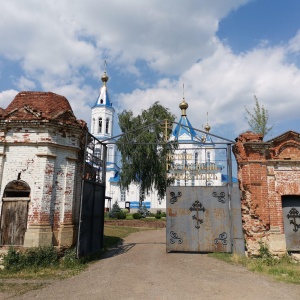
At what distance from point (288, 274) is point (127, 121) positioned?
2336 cm

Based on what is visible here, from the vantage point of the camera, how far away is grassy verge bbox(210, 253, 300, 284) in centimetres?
747

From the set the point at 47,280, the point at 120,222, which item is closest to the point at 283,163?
the point at 47,280

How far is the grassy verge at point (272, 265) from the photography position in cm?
747

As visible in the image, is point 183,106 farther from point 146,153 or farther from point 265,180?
point 265,180

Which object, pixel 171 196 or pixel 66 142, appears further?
pixel 171 196

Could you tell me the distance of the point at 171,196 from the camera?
11.2m

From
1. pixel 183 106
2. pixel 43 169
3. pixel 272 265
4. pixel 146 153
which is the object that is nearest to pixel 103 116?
pixel 183 106

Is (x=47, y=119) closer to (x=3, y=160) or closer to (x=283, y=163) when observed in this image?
(x=3, y=160)

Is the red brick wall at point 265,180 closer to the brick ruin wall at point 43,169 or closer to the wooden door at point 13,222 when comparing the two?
the brick ruin wall at point 43,169

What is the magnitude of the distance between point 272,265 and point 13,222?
7686 millimetres

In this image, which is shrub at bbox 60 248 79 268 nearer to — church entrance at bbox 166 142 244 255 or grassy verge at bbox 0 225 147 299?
grassy verge at bbox 0 225 147 299

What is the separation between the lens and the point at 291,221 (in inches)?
386

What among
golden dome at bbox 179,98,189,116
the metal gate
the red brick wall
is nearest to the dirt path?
the metal gate

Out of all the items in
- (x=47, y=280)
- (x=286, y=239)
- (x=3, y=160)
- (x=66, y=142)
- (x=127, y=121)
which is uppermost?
(x=127, y=121)
